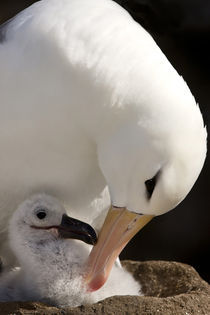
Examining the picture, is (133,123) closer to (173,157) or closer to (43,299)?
(173,157)

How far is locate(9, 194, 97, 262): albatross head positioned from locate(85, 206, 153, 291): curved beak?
5.2 inches

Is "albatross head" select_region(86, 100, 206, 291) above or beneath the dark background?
above

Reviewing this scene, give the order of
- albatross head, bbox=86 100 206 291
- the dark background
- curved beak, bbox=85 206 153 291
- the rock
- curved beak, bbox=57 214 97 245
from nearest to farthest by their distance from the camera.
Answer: the rock
albatross head, bbox=86 100 206 291
curved beak, bbox=85 206 153 291
curved beak, bbox=57 214 97 245
the dark background

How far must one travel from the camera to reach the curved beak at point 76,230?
14.2 ft

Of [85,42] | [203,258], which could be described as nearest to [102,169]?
[85,42]

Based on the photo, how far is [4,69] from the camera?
4.28m

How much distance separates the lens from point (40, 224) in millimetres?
4426

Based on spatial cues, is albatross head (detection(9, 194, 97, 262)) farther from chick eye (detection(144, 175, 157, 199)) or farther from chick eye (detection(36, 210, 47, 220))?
chick eye (detection(144, 175, 157, 199))

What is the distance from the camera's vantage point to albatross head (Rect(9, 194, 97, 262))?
4383 millimetres

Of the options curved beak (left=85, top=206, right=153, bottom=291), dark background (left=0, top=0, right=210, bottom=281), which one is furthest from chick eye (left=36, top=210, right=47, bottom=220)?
dark background (left=0, top=0, right=210, bottom=281)

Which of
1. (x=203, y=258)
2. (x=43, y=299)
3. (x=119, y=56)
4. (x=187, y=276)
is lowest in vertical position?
(x=203, y=258)

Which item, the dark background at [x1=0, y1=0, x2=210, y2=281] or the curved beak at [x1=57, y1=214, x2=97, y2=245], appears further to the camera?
the dark background at [x1=0, y1=0, x2=210, y2=281]

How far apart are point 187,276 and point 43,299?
0.85 meters

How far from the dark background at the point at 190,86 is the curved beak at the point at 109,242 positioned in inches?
101
